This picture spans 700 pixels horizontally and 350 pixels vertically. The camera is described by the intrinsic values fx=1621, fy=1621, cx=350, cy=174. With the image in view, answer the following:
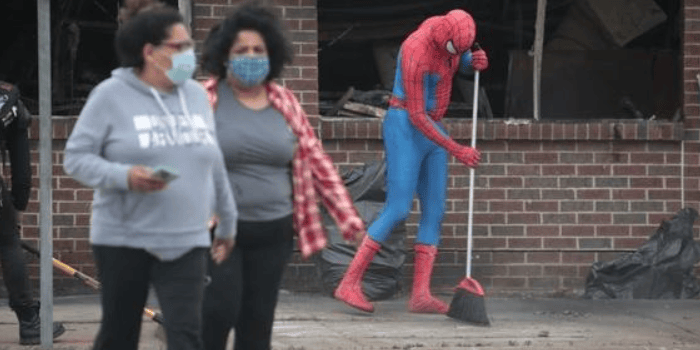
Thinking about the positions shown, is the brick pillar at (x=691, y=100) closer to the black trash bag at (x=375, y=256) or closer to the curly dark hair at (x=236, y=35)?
the black trash bag at (x=375, y=256)

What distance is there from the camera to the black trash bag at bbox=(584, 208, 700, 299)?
1112cm

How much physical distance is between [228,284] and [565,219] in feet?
19.0

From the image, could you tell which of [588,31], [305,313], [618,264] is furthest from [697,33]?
[305,313]

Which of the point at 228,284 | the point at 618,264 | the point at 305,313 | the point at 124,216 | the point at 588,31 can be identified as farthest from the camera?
the point at 588,31

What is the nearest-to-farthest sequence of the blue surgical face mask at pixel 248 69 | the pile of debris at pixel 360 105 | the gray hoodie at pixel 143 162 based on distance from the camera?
1. the gray hoodie at pixel 143 162
2. the blue surgical face mask at pixel 248 69
3. the pile of debris at pixel 360 105

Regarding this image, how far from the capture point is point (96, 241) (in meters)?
5.62

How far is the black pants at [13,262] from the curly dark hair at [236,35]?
2.64 metres

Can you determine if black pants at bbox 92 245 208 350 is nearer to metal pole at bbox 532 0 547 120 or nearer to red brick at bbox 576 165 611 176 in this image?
red brick at bbox 576 165 611 176

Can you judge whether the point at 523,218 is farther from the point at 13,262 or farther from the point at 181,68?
the point at 181,68

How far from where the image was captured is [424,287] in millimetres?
10000

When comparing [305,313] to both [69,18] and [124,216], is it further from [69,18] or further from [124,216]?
[124,216]

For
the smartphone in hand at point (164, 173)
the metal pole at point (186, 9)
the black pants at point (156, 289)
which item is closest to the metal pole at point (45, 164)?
the metal pole at point (186, 9)

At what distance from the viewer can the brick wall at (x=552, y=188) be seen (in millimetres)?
11227

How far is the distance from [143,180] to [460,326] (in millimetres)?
4429
